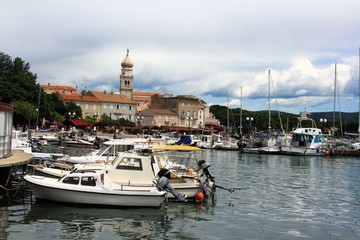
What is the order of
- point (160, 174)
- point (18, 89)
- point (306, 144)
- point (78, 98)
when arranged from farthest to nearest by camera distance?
point (78, 98), point (18, 89), point (306, 144), point (160, 174)

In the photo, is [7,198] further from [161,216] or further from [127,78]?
[127,78]

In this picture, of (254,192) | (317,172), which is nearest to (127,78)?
(317,172)

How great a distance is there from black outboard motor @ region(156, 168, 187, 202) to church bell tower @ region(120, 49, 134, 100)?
170138mm

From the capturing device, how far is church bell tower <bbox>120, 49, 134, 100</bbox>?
632ft

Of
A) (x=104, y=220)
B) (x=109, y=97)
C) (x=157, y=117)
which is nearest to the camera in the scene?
(x=104, y=220)

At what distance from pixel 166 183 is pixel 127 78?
172 metres

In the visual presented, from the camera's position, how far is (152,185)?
24.2m

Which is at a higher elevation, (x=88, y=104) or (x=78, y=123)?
(x=88, y=104)

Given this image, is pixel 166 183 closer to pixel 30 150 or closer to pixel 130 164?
pixel 130 164

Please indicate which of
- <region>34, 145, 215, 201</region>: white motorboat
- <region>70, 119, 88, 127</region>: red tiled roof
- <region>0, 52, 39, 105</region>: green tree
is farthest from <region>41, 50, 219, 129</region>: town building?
<region>34, 145, 215, 201</region>: white motorboat

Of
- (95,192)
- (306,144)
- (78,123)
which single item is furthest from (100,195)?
(78,123)

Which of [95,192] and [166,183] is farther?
[166,183]

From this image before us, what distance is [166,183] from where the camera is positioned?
2331 centimetres

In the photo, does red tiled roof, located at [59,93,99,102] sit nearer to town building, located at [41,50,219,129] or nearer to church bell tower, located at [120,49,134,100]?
town building, located at [41,50,219,129]
